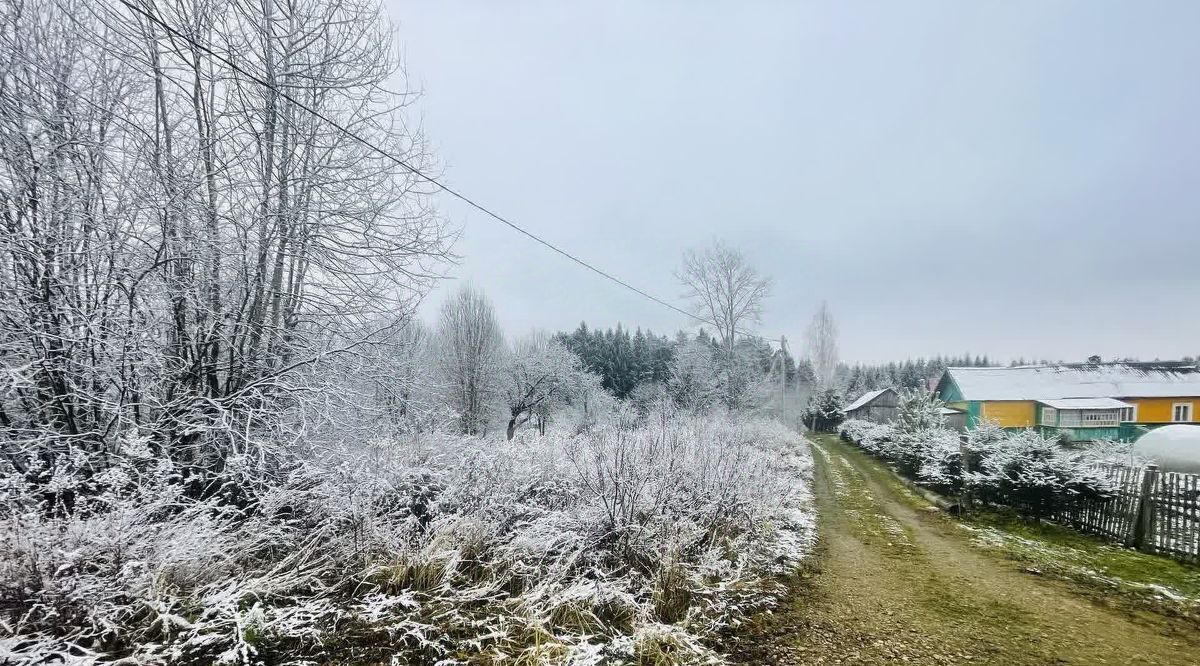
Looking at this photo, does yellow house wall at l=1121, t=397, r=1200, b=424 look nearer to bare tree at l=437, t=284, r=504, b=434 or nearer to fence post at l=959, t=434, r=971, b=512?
fence post at l=959, t=434, r=971, b=512

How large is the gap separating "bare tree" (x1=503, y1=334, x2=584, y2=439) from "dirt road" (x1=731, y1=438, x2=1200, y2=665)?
19.8 meters

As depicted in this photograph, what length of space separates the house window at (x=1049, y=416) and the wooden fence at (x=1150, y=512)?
24.1 metres

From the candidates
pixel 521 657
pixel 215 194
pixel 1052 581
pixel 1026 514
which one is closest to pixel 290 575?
pixel 521 657

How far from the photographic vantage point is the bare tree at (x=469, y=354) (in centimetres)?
2052

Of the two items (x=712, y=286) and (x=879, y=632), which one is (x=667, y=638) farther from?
(x=712, y=286)

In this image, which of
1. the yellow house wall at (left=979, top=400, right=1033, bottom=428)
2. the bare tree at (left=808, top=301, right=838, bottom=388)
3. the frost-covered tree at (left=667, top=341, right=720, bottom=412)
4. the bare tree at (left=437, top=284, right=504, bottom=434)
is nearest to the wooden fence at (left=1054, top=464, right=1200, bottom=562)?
the frost-covered tree at (left=667, top=341, right=720, bottom=412)

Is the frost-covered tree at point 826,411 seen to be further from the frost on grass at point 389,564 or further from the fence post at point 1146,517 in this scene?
the frost on grass at point 389,564

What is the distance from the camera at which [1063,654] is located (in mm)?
3619

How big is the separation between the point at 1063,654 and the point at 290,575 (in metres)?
6.01

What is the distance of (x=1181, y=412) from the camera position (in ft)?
84.9

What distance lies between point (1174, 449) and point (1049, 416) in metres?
18.3

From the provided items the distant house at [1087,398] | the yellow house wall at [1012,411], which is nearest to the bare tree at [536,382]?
the distant house at [1087,398]

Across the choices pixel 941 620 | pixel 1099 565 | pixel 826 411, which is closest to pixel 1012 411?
pixel 826 411

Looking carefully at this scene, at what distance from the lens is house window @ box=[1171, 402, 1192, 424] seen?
25734 mm
